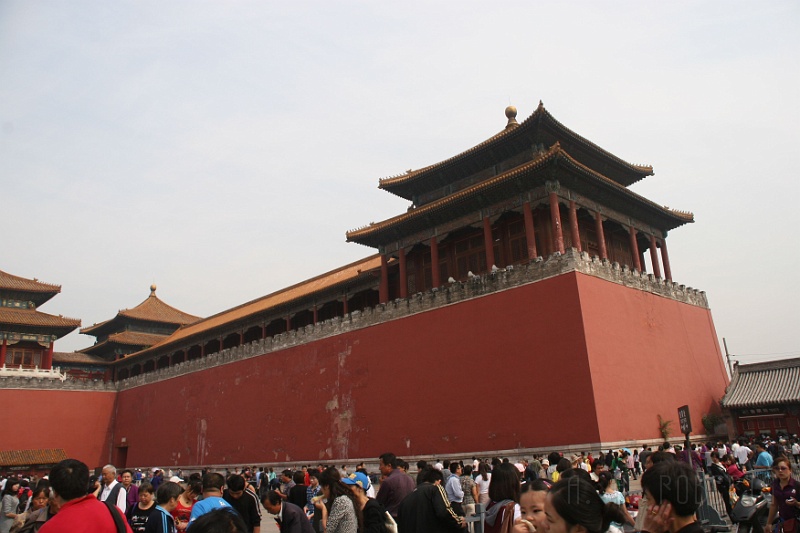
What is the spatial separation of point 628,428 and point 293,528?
36.8ft

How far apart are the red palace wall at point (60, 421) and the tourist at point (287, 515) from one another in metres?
27.4

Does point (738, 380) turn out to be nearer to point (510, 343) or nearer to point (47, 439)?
point (510, 343)

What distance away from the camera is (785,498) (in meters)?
4.43

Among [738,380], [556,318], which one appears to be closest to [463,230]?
[556,318]

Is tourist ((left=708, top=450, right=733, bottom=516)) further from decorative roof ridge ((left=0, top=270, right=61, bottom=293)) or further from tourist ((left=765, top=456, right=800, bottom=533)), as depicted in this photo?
decorative roof ridge ((left=0, top=270, right=61, bottom=293))

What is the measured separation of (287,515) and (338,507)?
0.35 meters

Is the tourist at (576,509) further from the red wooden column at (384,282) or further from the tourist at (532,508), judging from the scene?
the red wooden column at (384,282)

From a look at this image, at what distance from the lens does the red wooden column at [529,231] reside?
1547 cm

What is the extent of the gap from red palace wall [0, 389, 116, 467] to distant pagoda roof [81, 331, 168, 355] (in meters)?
3.46

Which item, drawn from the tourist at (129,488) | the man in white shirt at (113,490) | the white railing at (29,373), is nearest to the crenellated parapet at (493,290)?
the tourist at (129,488)

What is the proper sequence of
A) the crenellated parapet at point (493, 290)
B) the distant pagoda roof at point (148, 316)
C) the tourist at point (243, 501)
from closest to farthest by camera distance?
the tourist at point (243, 501), the crenellated parapet at point (493, 290), the distant pagoda roof at point (148, 316)

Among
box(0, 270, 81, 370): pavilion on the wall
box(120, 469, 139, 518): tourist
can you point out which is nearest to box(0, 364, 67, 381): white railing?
box(0, 270, 81, 370): pavilion on the wall

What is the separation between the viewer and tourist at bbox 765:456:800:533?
4387 mm

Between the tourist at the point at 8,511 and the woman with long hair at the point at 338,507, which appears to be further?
the tourist at the point at 8,511
